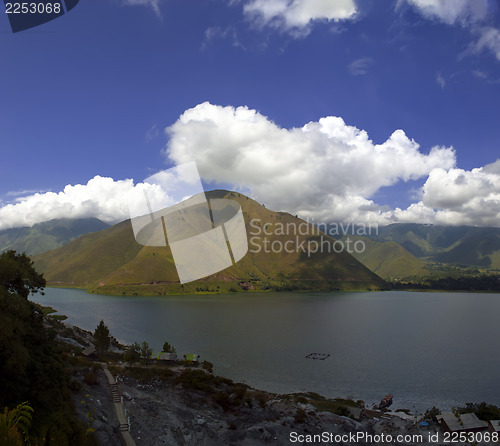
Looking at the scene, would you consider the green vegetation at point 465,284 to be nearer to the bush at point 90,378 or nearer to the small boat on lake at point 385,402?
the small boat on lake at point 385,402

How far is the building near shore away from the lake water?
580 cm

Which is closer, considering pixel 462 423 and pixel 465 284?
pixel 462 423

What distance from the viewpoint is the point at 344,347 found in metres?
50.7

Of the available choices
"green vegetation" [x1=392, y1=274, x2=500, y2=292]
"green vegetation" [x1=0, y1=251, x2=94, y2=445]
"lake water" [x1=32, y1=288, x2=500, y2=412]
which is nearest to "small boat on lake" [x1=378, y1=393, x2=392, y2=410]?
"lake water" [x1=32, y1=288, x2=500, y2=412]

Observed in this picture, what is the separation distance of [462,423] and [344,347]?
2748 centimetres

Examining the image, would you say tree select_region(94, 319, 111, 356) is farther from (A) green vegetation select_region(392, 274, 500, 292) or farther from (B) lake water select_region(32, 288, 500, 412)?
(A) green vegetation select_region(392, 274, 500, 292)

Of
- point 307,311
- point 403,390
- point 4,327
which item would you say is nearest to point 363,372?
point 403,390

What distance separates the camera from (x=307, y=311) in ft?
302

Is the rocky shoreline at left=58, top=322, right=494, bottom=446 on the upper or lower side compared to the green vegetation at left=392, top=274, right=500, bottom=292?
upper

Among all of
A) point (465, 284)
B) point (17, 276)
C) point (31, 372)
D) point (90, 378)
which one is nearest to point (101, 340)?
point (90, 378)

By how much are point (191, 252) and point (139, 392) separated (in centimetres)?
1858

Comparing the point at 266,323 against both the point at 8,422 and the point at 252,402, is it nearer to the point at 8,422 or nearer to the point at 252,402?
the point at 252,402

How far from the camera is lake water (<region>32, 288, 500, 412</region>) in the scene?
34812 millimetres

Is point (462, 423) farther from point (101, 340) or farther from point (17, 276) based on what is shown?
point (101, 340)
